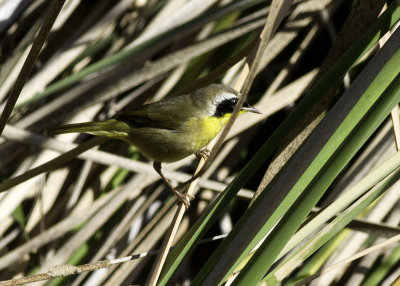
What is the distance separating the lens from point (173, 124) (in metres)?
2.95

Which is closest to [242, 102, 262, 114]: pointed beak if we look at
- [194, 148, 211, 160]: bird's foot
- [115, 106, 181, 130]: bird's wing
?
[194, 148, 211, 160]: bird's foot

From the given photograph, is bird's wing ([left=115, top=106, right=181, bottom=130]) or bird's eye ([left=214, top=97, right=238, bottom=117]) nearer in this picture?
bird's eye ([left=214, top=97, right=238, bottom=117])

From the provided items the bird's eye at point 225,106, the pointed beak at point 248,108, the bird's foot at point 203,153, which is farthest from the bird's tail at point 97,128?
the pointed beak at point 248,108

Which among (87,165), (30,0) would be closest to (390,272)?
(87,165)

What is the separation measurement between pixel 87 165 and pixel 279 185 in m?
1.65

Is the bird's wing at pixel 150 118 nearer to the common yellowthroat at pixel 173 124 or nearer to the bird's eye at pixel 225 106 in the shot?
the common yellowthroat at pixel 173 124

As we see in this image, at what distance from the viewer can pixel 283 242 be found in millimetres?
1428

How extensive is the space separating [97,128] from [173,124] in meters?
0.50

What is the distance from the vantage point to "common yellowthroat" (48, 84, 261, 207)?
2725mm

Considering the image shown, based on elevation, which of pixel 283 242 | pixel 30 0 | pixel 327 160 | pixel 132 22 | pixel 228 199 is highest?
pixel 30 0

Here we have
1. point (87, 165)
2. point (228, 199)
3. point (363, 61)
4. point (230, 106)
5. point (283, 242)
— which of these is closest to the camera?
point (283, 242)

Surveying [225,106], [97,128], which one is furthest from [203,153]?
[97,128]

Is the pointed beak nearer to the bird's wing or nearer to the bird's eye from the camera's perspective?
the bird's eye

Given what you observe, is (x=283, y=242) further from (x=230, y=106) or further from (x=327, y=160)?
(x=230, y=106)
